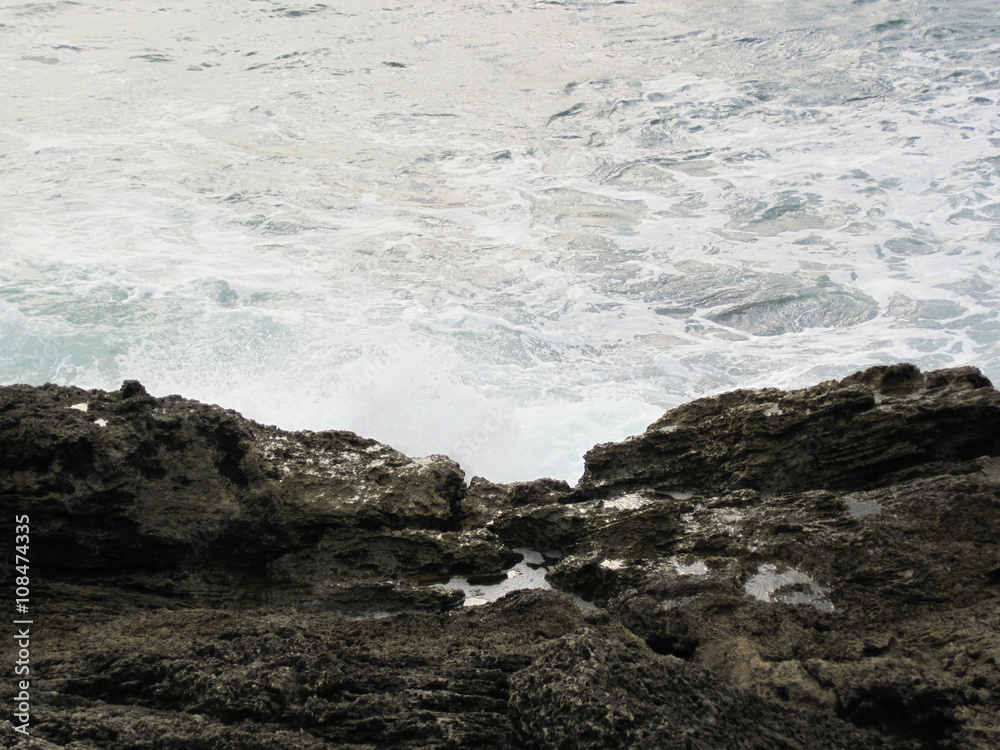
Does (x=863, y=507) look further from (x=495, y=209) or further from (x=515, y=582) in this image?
(x=495, y=209)

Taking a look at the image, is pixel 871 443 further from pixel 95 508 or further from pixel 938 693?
pixel 95 508

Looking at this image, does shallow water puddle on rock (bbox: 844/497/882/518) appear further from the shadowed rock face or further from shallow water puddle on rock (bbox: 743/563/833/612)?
shallow water puddle on rock (bbox: 743/563/833/612)

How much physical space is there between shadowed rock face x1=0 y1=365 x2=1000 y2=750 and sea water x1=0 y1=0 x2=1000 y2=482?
4563mm

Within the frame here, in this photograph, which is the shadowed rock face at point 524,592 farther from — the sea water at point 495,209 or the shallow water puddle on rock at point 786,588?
the sea water at point 495,209

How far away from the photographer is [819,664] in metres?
3.70

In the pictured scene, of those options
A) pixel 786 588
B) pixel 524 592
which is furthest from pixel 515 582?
pixel 786 588

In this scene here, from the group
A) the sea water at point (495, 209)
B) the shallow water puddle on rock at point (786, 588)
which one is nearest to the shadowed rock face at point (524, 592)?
the shallow water puddle on rock at point (786, 588)

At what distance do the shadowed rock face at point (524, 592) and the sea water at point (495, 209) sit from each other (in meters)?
4.56

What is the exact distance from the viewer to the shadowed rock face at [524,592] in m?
3.23

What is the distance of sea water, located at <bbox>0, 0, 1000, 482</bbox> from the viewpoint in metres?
11.2

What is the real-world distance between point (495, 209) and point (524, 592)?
12136 mm

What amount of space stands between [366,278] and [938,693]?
36.9 feet

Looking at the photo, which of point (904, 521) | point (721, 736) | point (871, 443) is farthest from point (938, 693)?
point (871, 443)

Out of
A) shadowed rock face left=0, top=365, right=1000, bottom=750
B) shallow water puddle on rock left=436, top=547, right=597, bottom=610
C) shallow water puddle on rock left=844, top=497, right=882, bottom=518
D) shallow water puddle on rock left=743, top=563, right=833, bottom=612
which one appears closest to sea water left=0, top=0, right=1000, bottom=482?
shallow water puddle on rock left=436, top=547, right=597, bottom=610
